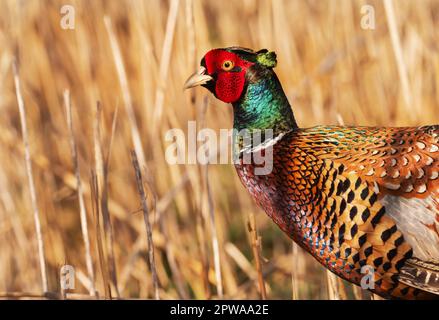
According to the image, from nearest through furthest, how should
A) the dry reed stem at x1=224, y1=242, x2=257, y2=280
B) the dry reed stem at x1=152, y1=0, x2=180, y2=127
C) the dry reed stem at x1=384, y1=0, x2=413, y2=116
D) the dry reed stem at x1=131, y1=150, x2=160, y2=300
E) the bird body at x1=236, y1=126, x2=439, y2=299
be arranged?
the bird body at x1=236, y1=126, x2=439, y2=299 → the dry reed stem at x1=131, y1=150, x2=160, y2=300 → the dry reed stem at x1=384, y1=0, x2=413, y2=116 → the dry reed stem at x1=152, y1=0, x2=180, y2=127 → the dry reed stem at x1=224, y1=242, x2=257, y2=280

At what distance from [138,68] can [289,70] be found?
104 cm

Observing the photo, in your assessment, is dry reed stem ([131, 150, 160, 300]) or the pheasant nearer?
the pheasant

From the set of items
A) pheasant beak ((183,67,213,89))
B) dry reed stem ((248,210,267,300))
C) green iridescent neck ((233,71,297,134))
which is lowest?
dry reed stem ((248,210,267,300))

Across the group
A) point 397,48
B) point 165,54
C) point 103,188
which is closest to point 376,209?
point 103,188

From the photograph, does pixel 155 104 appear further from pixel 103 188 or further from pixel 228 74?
pixel 228 74

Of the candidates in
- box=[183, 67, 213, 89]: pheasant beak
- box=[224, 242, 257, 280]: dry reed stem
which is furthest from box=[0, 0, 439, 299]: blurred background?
box=[183, 67, 213, 89]: pheasant beak

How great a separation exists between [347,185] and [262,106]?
1.52ft

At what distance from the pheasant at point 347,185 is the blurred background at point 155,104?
1365 mm

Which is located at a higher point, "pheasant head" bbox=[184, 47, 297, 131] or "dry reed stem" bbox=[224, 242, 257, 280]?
"pheasant head" bbox=[184, 47, 297, 131]

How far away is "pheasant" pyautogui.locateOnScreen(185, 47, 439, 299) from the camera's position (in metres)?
2.60

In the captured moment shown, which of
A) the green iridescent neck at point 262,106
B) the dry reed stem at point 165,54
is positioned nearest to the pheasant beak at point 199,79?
the green iridescent neck at point 262,106

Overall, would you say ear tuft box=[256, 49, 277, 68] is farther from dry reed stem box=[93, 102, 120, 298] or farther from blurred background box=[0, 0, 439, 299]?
blurred background box=[0, 0, 439, 299]

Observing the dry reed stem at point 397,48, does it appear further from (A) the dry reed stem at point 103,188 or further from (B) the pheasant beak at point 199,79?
(A) the dry reed stem at point 103,188

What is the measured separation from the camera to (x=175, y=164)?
4.43m
